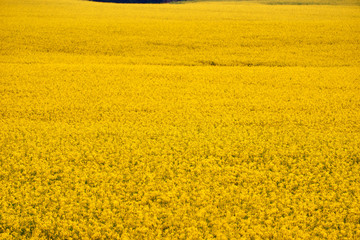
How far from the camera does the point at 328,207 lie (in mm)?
4203

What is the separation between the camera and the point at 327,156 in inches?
211

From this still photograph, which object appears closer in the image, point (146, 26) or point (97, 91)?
point (97, 91)

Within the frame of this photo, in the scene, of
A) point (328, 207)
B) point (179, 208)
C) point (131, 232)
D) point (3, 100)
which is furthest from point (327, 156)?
point (3, 100)

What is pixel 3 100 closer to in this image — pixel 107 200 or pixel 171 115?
pixel 171 115

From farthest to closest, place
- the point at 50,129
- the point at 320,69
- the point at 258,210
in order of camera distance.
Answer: the point at 320,69, the point at 50,129, the point at 258,210

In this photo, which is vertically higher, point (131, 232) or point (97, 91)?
point (97, 91)

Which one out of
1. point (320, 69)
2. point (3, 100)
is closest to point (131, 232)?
point (3, 100)

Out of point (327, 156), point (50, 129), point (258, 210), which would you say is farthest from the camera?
point (50, 129)

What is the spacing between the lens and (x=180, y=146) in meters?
5.63

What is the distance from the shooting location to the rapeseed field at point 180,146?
3.99 meters

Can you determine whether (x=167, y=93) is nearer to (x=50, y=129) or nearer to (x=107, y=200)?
(x=50, y=129)

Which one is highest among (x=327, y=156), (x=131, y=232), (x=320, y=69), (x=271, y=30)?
(x=271, y=30)

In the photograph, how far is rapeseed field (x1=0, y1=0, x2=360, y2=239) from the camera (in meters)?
3.99

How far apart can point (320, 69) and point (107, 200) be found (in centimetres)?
906
